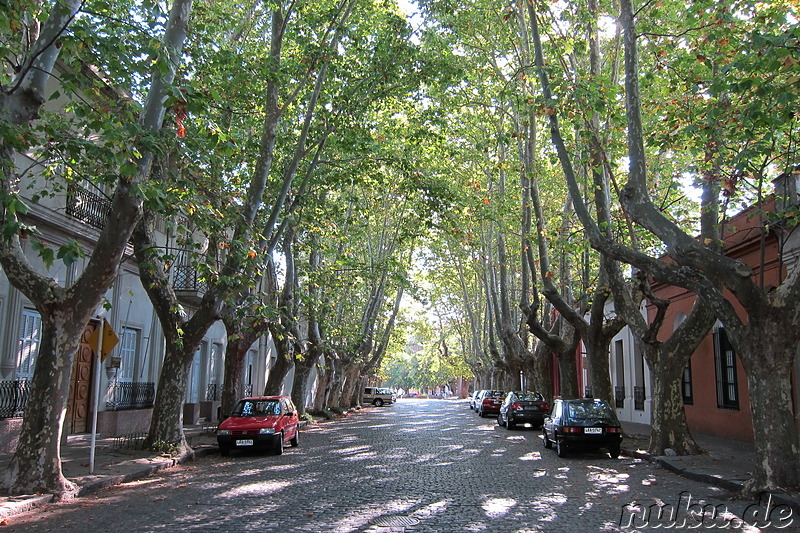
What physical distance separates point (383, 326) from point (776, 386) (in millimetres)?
36790

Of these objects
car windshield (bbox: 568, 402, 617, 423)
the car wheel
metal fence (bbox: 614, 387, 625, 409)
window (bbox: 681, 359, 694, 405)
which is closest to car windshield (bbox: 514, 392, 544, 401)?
window (bbox: 681, 359, 694, 405)

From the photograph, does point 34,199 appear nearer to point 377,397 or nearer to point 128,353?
point 128,353

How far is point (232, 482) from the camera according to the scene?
35.7 ft

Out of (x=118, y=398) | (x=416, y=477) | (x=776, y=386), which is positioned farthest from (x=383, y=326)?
(x=776, y=386)

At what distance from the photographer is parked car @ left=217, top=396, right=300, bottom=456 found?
14.9 metres

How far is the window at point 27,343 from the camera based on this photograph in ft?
50.3

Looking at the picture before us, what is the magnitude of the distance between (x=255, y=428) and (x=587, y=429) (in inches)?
299

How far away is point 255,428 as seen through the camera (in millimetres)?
15008

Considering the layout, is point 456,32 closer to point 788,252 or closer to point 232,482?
point 788,252

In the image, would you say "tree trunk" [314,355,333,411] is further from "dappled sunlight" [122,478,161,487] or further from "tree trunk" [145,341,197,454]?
"dappled sunlight" [122,478,161,487]

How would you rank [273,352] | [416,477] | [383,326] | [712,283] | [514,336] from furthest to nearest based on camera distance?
[383,326] < [273,352] < [514,336] < [416,477] < [712,283]

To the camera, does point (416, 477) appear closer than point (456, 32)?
Yes

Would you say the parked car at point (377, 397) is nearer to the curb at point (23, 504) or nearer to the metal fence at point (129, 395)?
Answer: the metal fence at point (129, 395)

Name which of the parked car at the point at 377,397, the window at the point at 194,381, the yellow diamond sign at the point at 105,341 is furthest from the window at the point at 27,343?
the parked car at the point at 377,397
